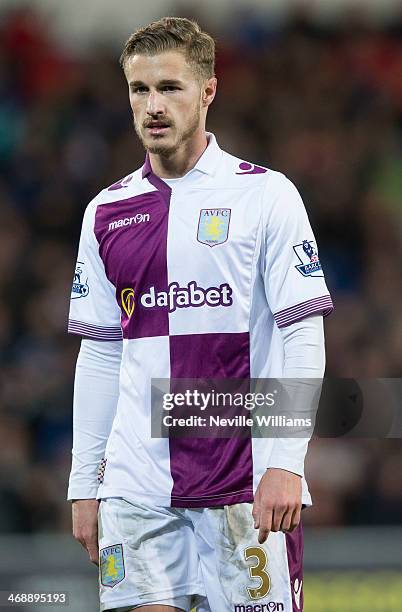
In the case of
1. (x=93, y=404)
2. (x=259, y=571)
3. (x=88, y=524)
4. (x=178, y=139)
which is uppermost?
(x=178, y=139)

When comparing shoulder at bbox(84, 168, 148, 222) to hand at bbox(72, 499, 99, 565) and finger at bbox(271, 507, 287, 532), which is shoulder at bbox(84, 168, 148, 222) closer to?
hand at bbox(72, 499, 99, 565)

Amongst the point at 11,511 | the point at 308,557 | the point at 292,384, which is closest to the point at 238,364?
the point at 292,384

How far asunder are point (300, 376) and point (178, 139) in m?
0.77

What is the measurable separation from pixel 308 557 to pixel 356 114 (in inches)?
157

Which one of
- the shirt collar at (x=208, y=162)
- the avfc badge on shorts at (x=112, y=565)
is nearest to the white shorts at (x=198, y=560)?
the avfc badge on shorts at (x=112, y=565)

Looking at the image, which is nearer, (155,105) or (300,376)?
(300,376)

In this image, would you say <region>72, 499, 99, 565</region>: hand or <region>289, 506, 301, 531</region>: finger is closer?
<region>289, 506, 301, 531</region>: finger

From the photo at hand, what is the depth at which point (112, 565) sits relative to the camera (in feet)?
11.6

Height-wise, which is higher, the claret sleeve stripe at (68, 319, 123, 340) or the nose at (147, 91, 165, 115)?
the nose at (147, 91, 165, 115)

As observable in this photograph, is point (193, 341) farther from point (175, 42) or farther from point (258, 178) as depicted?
point (175, 42)

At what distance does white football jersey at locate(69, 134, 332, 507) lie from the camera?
3516 mm

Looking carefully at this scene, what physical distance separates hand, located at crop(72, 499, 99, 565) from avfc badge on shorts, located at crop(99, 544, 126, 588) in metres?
0.09

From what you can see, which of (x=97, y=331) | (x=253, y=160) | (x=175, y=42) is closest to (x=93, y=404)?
(x=97, y=331)

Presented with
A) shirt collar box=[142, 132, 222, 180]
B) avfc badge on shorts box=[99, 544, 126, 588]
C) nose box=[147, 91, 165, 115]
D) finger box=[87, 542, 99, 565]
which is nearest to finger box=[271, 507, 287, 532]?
avfc badge on shorts box=[99, 544, 126, 588]
